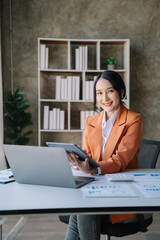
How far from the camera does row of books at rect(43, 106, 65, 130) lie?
12.0 ft

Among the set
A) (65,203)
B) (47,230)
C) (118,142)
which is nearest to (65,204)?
(65,203)

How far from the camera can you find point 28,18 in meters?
3.96

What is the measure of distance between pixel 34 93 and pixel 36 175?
9.50 feet

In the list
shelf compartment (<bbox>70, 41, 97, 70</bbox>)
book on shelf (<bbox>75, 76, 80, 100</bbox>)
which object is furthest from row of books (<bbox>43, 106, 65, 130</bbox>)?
shelf compartment (<bbox>70, 41, 97, 70</bbox>)

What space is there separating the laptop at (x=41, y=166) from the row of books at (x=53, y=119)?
2.39 meters

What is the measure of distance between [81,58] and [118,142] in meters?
2.21

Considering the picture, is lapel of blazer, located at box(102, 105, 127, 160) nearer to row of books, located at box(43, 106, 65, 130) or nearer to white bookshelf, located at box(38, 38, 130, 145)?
row of books, located at box(43, 106, 65, 130)

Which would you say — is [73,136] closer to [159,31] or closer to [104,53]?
[104,53]

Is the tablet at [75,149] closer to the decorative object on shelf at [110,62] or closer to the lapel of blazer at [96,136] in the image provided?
the lapel of blazer at [96,136]

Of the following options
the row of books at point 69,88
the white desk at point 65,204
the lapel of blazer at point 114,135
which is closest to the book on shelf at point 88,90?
the row of books at point 69,88

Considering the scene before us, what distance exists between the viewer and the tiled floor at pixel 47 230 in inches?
91.3

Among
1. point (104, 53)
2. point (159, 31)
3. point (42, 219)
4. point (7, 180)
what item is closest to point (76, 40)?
point (104, 53)

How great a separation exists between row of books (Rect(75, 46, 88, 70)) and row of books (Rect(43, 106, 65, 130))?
68 cm

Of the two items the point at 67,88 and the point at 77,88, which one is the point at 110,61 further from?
the point at 67,88
